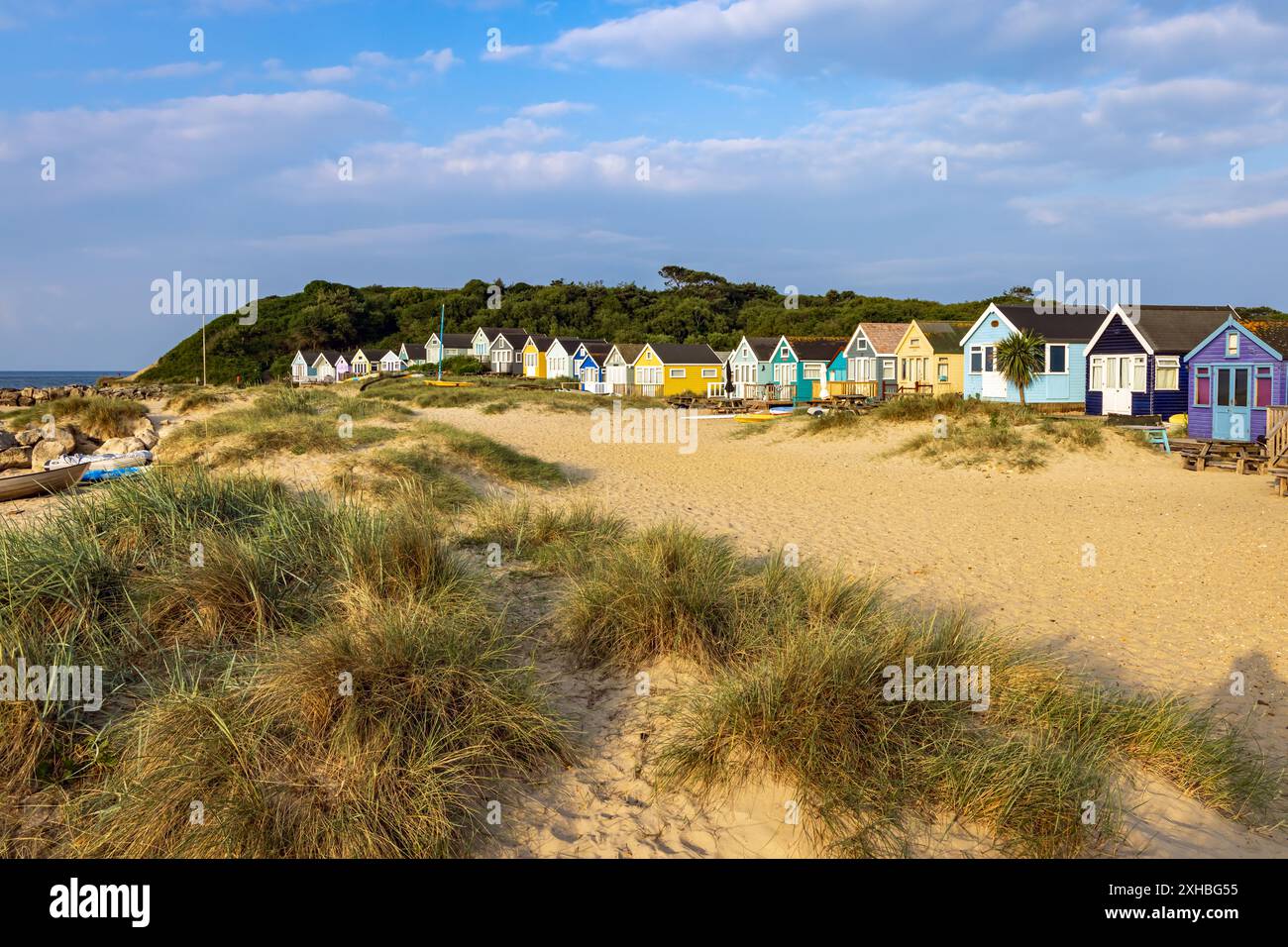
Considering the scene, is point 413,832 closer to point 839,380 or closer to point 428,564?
point 428,564

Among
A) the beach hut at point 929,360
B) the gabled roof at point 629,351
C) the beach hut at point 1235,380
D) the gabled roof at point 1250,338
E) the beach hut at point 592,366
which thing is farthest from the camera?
the gabled roof at point 629,351

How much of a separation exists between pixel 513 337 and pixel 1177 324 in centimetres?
5967

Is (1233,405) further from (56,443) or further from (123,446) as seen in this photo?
(56,443)

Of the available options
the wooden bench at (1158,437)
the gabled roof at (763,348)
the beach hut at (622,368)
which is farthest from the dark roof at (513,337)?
the wooden bench at (1158,437)

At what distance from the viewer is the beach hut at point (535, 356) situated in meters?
72.6

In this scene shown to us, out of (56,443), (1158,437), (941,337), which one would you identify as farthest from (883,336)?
(56,443)

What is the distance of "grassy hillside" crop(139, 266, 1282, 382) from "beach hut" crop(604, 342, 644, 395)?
1704 cm

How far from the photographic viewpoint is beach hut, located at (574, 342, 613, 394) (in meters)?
58.4

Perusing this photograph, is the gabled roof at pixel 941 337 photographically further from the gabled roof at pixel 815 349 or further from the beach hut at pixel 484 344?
the beach hut at pixel 484 344

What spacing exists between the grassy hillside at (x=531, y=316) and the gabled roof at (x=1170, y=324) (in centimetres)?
4501

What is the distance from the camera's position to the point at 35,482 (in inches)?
506

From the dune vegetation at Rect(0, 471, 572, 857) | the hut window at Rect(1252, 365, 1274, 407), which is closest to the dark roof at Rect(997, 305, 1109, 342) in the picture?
the hut window at Rect(1252, 365, 1274, 407)

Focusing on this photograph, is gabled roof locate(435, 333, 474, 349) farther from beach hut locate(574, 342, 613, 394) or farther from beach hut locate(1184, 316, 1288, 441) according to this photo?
beach hut locate(1184, 316, 1288, 441)

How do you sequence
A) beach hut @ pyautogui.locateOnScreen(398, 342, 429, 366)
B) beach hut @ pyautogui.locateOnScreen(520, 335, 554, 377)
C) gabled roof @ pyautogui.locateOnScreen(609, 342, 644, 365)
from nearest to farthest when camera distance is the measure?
gabled roof @ pyautogui.locateOnScreen(609, 342, 644, 365) → beach hut @ pyautogui.locateOnScreen(520, 335, 554, 377) → beach hut @ pyautogui.locateOnScreen(398, 342, 429, 366)
